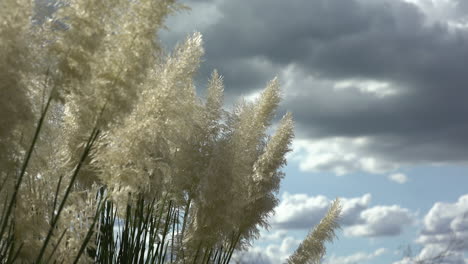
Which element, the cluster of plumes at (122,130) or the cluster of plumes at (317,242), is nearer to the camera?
the cluster of plumes at (122,130)

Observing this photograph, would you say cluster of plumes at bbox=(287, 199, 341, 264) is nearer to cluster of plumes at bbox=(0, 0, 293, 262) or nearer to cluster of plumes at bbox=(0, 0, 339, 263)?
cluster of plumes at bbox=(0, 0, 339, 263)

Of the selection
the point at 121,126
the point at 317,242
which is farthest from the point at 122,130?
the point at 317,242

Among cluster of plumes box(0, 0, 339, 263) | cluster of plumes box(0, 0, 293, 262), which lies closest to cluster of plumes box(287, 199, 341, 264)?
cluster of plumes box(0, 0, 339, 263)

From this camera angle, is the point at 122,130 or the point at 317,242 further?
the point at 317,242

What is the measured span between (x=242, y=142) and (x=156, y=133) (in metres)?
0.79

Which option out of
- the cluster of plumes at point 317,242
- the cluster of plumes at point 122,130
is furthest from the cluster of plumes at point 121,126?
the cluster of plumes at point 317,242

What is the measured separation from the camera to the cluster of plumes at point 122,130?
2311 millimetres

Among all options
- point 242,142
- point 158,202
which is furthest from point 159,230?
point 242,142

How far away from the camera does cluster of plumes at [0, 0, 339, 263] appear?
2.31 metres

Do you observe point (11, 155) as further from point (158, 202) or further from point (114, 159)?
point (158, 202)

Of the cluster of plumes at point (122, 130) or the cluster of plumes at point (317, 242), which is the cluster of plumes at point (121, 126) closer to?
the cluster of plumes at point (122, 130)

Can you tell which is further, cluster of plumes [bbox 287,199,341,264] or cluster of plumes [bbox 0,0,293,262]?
cluster of plumes [bbox 287,199,341,264]

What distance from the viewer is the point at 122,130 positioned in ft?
9.68

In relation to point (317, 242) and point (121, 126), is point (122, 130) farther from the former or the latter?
point (317, 242)
